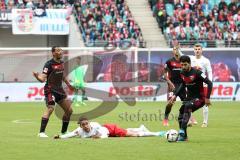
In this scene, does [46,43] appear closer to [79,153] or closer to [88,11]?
[88,11]

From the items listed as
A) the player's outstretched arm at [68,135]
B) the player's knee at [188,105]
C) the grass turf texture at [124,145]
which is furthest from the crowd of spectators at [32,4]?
Answer: the player's knee at [188,105]

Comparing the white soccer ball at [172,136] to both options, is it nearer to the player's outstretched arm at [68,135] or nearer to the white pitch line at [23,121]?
the player's outstretched arm at [68,135]

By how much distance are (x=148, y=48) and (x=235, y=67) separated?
481cm

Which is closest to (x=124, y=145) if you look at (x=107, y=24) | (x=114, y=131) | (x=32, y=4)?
(x=114, y=131)

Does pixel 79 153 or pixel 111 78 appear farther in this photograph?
pixel 111 78

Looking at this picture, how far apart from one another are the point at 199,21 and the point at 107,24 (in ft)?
19.0

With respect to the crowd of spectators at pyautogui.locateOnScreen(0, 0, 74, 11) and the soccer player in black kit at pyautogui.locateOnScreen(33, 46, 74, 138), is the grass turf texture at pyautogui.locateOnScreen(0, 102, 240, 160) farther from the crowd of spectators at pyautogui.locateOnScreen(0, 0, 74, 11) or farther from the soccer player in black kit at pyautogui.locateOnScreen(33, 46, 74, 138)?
the crowd of spectators at pyautogui.locateOnScreen(0, 0, 74, 11)

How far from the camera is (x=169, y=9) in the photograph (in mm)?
44719

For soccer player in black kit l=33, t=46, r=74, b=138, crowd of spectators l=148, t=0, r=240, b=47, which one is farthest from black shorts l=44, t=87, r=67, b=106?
crowd of spectators l=148, t=0, r=240, b=47

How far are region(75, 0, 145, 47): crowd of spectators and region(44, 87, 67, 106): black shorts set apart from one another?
903 inches

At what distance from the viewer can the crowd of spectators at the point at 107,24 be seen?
135 ft

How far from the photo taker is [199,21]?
143 ft

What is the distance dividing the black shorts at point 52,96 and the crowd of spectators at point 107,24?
22934mm

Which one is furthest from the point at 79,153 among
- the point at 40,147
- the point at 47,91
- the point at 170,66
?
the point at 170,66
